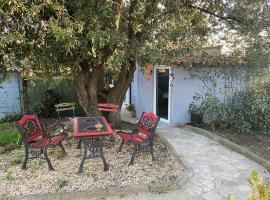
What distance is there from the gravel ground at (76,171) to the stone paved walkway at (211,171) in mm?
363

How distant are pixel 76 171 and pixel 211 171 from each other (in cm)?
256

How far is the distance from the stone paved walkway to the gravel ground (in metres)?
0.36

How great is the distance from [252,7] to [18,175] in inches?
296

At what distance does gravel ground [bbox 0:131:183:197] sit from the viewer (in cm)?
366

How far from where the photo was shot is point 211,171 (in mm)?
4293

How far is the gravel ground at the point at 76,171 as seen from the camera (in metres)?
3.66

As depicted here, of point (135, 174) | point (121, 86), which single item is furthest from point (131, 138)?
point (121, 86)

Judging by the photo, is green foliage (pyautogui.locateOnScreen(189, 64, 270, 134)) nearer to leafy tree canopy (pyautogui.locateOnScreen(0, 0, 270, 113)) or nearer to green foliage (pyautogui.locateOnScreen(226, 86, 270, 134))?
green foliage (pyautogui.locateOnScreen(226, 86, 270, 134))

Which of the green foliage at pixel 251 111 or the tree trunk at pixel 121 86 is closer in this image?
the green foliage at pixel 251 111

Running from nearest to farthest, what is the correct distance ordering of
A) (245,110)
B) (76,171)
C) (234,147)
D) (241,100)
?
(76,171)
(234,147)
(245,110)
(241,100)

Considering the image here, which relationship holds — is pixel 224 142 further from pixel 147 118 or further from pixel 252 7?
pixel 252 7

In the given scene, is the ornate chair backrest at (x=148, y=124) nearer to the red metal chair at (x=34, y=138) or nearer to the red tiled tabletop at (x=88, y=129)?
the red tiled tabletop at (x=88, y=129)

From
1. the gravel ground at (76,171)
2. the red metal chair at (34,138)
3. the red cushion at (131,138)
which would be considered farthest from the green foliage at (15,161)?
the red cushion at (131,138)

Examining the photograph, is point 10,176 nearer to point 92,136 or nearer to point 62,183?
point 62,183
